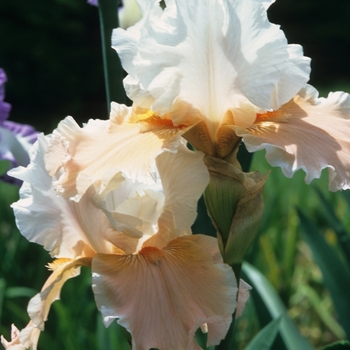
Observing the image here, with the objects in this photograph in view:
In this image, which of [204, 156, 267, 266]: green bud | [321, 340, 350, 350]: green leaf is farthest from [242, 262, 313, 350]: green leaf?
[204, 156, 267, 266]: green bud

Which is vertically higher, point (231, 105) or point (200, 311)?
point (231, 105)

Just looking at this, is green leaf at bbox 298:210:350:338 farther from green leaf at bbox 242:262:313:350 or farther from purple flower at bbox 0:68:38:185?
purple flower at bbox 0:68:38:185

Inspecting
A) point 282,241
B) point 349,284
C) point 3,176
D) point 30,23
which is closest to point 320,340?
point 282,241

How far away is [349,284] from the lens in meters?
1.20

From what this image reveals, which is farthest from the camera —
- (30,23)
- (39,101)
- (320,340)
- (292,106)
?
(39,101)

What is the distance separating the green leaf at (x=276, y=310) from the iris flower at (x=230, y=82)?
55 centimetres

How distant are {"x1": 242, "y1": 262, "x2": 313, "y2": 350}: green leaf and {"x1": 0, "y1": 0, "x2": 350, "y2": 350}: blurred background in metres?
0.03

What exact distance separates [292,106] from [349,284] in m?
0.65

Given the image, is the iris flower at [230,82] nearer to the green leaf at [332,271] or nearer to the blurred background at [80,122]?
the blurred background at [80,122]

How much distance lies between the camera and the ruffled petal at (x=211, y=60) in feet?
1.89

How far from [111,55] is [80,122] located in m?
5.60

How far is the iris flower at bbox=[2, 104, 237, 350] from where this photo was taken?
0.55 m

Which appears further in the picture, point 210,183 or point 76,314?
point 76,314

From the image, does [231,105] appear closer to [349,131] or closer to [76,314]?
[349,131]
